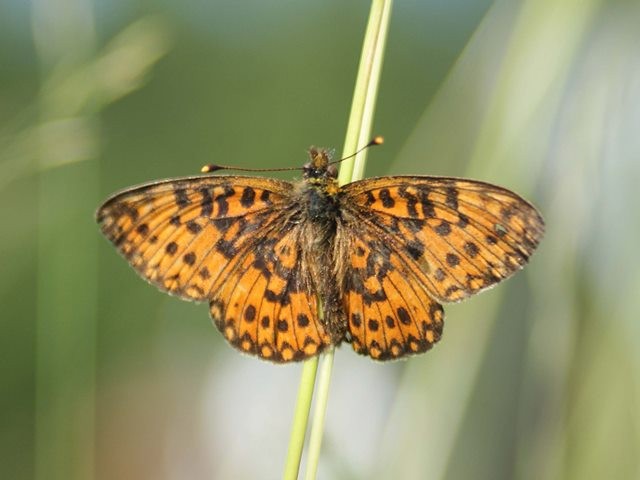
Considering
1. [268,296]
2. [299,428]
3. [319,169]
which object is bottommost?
[299,428]

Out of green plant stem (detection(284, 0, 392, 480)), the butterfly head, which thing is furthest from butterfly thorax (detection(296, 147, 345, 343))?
green plant stem (detection(284, 0, 392, 480))

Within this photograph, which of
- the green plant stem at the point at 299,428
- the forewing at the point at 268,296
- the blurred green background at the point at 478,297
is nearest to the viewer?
the green plant stem at the point at 299,428

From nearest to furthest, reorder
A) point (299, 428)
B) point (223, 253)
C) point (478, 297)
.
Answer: point (299, 428) < point (478, 297) < point (223, 253)

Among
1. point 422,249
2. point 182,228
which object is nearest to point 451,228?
point 422,249

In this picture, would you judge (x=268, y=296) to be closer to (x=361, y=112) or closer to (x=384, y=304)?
(x=384, y=304)

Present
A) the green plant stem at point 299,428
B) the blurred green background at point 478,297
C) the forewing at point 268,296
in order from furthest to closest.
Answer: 1. the forewing at point 268,296
2. the blurred green background at point 478,297
3. the green plant stem at point 299,428

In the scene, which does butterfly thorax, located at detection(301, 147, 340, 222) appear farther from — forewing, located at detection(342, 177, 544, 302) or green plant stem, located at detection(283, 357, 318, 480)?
green plant stem, located at detection(283, 357, 318, 480)

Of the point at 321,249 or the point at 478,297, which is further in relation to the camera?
the point at 321,249

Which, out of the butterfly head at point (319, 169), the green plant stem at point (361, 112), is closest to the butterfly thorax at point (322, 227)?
the butterfly head at point (319, 169)

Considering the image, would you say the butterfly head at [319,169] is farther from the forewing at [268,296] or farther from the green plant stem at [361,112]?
the green plant stem at [361,112]
